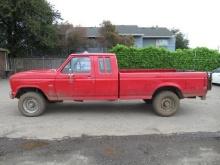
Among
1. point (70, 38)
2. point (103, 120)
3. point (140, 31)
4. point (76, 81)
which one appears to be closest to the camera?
point (103, 120)

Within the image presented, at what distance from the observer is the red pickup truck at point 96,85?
1023 cm

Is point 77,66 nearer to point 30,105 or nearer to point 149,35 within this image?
point 30,105

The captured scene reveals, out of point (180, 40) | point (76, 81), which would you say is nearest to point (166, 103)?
point (76, 81)

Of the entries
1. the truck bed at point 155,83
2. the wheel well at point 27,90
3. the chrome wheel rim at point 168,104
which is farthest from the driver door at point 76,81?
the chrome wheel rim at point 168,104

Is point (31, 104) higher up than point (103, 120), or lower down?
higher up

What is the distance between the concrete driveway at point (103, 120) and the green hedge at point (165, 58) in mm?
15840

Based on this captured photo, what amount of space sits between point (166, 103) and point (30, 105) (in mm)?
4141

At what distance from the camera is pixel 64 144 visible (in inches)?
277

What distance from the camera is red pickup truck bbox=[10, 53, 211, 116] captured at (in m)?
10.2

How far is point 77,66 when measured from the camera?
407 inches

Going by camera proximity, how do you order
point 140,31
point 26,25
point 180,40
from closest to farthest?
point 26,25 → point 140,31 → point 180,40

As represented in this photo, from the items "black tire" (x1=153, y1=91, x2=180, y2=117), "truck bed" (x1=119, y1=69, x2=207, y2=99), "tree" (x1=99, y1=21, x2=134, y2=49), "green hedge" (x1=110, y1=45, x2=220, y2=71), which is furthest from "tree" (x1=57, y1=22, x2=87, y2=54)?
"black tire" (x1=153, y1=91, x2=180, y2=117)

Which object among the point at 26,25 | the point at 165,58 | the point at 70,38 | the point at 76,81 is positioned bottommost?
the point at 76,81

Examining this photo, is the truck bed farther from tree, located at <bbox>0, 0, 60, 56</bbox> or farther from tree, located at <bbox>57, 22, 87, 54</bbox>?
tree, located at <bbox>57, 22, 87, 54</bbox>
